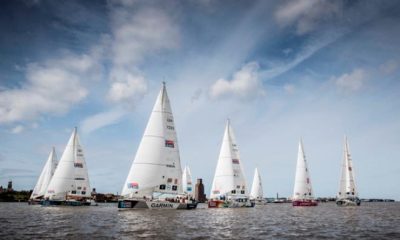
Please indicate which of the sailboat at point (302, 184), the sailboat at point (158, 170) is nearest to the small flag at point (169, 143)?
the sailboat at point (158, 170)

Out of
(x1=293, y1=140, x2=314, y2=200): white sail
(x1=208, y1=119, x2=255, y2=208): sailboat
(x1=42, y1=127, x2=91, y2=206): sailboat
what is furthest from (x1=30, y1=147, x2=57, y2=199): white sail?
(x1=293, y1=140, x2=314, y2=200): white sail

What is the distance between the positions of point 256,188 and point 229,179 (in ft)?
193

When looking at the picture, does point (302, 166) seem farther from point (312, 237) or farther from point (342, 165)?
point (312, 237)

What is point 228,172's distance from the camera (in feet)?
222

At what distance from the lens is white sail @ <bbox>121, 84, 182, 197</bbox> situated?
151 ft

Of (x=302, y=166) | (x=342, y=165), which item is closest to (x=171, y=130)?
(x=302, y=166)

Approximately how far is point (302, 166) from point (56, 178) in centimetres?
5561

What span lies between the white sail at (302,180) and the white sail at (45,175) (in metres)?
61.1

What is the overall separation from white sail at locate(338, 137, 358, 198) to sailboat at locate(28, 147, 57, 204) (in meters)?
76.0

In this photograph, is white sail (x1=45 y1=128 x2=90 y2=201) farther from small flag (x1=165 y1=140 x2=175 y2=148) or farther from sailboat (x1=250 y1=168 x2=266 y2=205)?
sailboat (x1=250 y1=168 x2=266 y2=205)

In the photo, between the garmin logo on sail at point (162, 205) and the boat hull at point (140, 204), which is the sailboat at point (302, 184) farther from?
the boat hull at point (140, 204)

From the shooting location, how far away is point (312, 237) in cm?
2319

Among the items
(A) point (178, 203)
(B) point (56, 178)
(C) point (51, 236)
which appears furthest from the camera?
(B) point (56, 178)

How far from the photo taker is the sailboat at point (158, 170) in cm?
4575
